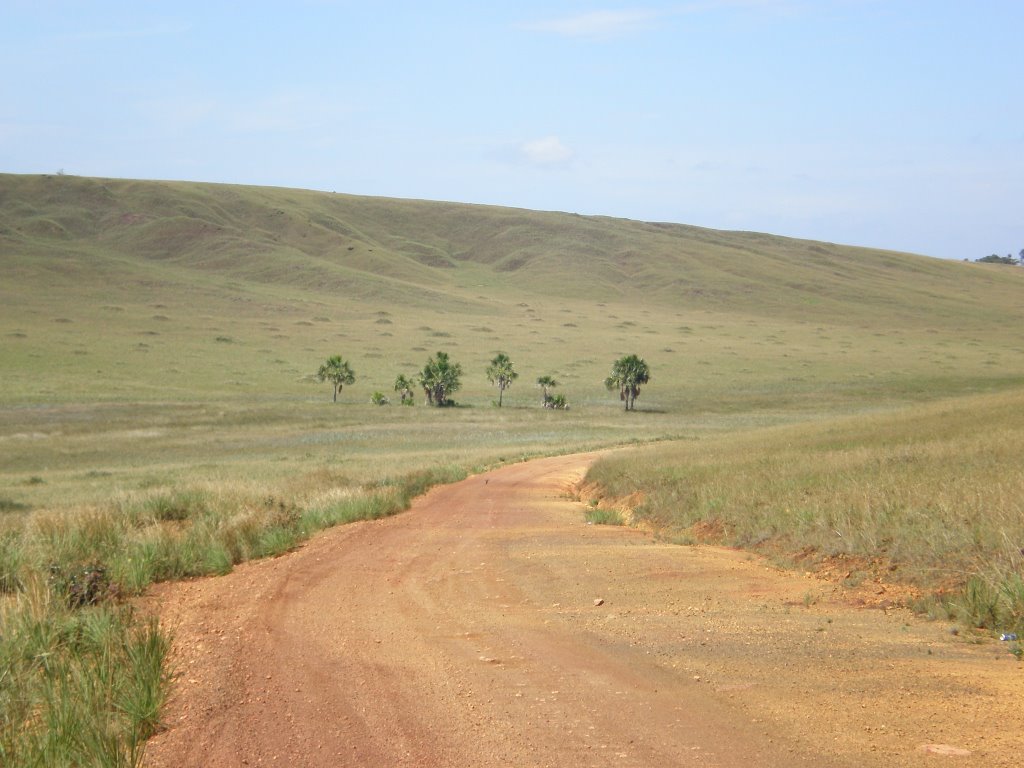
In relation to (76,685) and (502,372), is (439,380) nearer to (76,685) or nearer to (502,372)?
(502,372)

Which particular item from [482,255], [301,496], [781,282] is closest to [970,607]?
[301,496]

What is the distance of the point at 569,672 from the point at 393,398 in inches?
2826

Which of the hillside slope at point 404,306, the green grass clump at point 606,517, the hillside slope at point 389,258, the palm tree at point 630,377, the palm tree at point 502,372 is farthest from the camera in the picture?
the hillside slope at point 389,258

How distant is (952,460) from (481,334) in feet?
325

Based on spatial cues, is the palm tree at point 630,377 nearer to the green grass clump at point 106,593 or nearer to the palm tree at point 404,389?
the palm tree at point 404,389

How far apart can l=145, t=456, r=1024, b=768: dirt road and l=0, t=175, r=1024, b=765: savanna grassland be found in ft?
2.59

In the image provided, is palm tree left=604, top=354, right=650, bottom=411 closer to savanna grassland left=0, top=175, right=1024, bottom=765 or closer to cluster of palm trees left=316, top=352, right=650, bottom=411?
cluster of palm trees left=316, top=352, right=650, bottom=411

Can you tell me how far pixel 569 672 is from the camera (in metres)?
7.60

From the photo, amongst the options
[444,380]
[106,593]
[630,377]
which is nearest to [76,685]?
[106,593]

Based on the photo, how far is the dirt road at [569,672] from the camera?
240 inches

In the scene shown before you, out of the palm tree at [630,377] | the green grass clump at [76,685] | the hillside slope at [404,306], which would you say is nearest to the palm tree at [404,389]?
the hillside slope at [404,306]

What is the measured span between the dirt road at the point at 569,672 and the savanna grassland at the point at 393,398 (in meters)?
0.79

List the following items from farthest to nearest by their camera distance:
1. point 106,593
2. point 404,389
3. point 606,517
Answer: point 404,389 < point 606,517 < point 106,593

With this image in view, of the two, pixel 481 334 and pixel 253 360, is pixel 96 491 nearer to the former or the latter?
pixel 253 360
